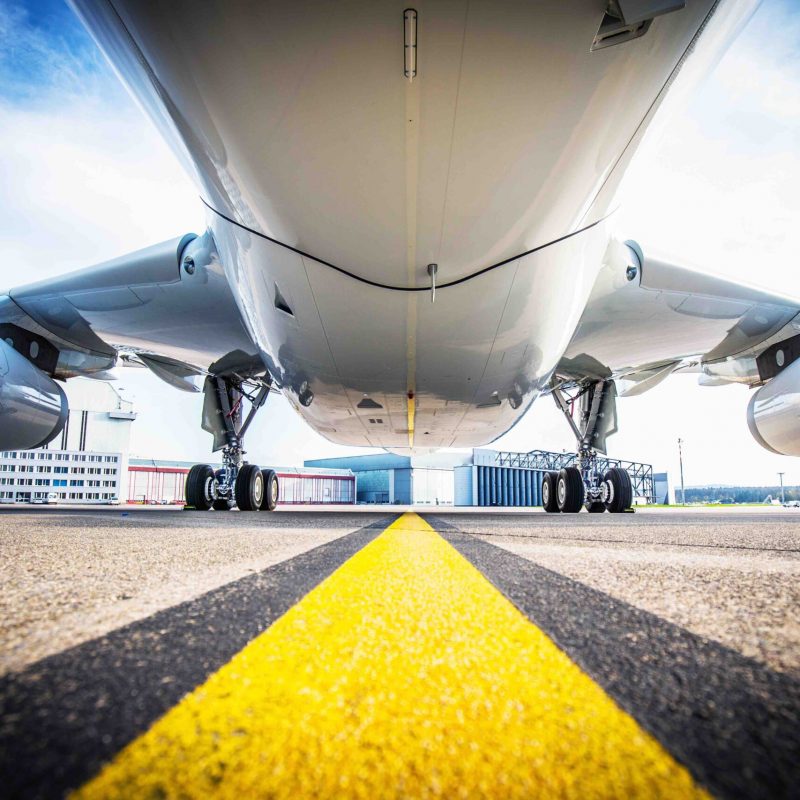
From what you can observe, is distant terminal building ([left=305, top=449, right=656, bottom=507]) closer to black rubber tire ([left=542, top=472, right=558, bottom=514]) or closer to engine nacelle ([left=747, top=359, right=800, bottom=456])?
black rubber tire ([left=542, top=472, right=558, bottom=514])

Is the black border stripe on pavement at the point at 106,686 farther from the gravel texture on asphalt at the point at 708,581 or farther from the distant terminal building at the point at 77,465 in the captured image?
the distant terminal building at the point at 77,465

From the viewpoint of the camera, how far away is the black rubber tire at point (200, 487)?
9.66 m

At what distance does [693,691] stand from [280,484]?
136ft

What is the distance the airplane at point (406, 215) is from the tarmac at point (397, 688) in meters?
1.97

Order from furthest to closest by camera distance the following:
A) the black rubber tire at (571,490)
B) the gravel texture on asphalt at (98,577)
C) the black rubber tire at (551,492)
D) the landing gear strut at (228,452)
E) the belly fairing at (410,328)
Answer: the black rubber tire at (551,492), the black rubber tire at (571,490), the landing gear strut at (228,452), the belly fairing at (410,328), the gravel texture on asphalt at (98,577)

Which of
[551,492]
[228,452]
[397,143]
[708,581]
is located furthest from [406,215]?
[551,492]

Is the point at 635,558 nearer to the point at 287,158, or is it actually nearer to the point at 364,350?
the point at 287,158

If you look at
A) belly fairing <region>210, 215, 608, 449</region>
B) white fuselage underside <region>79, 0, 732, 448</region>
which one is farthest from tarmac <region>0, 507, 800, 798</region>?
belly fairing <region>210, 215, 608, 449</region>

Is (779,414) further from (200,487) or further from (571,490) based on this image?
A: (200,487)

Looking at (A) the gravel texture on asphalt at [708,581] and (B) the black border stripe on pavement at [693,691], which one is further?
(A) the gravel texture on asphalt at [708,581]

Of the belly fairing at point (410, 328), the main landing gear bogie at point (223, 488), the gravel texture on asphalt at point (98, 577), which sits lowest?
the gravel texture on asphalt at point (98, 577)

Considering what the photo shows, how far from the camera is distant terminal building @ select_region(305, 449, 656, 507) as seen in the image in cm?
4175

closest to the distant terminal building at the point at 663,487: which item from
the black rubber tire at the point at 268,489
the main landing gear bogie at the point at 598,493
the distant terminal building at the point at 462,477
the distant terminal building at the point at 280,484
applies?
the distant terminal building at the point at 462,477

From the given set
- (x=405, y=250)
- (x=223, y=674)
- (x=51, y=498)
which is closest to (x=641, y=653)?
(x=223, y=674)
